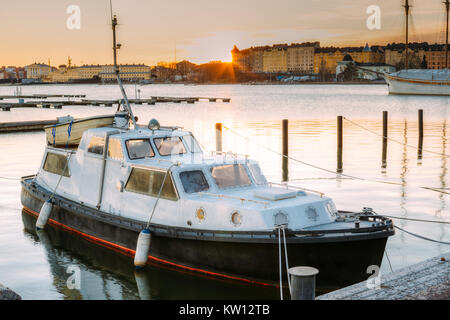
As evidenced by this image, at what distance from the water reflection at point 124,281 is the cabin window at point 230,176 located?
214 cm

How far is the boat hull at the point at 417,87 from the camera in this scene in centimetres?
11156

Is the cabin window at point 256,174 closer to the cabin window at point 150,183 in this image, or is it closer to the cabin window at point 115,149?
the cabin window at point 150,183

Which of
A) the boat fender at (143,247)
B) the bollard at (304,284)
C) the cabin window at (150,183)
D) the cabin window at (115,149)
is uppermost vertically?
the cabin window at (115,149)

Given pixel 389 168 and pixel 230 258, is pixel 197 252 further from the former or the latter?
pixel 389 168

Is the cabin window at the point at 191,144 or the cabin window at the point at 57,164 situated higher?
the cabin window at the point at 191,144

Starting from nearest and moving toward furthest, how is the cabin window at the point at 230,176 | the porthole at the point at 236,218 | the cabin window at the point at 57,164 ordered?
the porthole at the point at 236,218
the cabin window at the point at 230,176
the cabin window at the point at 57,164

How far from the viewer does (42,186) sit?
1727 centimetres

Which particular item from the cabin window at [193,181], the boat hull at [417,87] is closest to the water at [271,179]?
the cabin window at [193,181]

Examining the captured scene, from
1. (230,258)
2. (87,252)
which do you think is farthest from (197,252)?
(87,252)

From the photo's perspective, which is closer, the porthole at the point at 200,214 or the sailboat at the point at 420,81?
the porthole at the point at 200,214

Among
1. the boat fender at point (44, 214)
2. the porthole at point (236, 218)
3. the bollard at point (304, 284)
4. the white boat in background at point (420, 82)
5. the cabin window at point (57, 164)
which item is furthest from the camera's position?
the white boat in background at point (420, 82)

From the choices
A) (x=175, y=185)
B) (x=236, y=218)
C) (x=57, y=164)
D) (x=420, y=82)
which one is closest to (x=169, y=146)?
(x=175, y=185)

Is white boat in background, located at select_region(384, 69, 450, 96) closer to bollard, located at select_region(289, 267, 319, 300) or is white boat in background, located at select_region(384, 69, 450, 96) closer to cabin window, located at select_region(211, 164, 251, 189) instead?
cabin window, located at select_region(211, 164, 251, 189)

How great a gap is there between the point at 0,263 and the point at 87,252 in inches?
82.2
